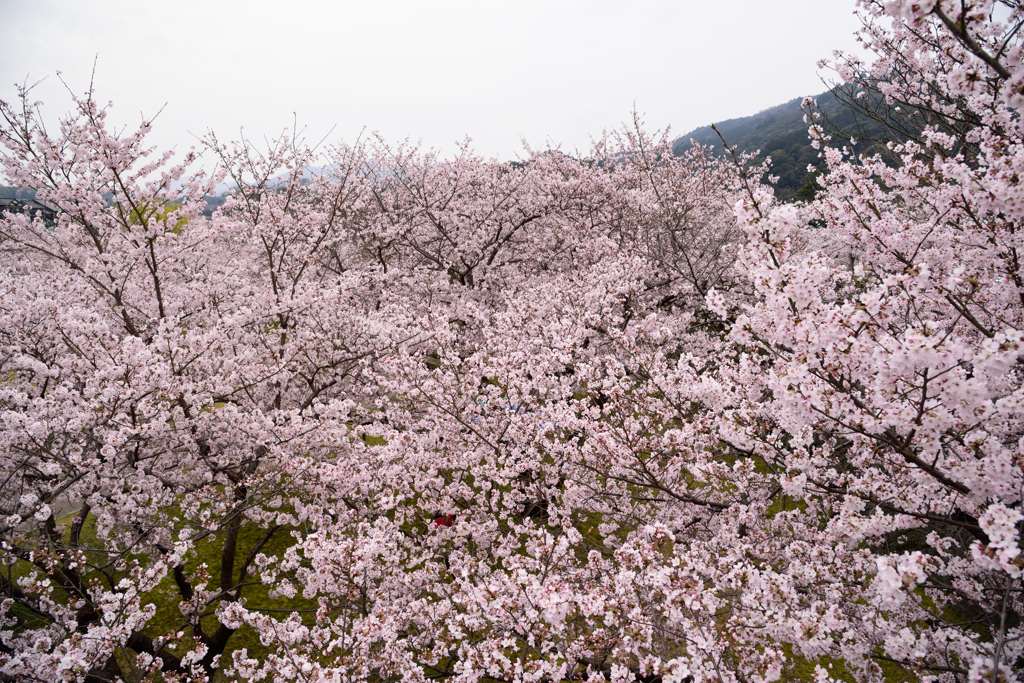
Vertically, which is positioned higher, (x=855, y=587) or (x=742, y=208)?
(x=742, y=208)

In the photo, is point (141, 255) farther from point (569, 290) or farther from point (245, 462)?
point (569, 290)

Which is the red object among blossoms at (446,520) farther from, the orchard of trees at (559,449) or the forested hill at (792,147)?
the forested hill at (792,147)

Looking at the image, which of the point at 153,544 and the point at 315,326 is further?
the point at 315,326

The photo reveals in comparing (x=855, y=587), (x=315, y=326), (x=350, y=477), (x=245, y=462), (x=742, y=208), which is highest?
(x=315, y=326)

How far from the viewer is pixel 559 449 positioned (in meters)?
6.98

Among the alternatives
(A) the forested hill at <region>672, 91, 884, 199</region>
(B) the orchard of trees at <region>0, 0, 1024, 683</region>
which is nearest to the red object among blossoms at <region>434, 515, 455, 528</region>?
(B) the orchard of trees at <region>0, 0, 1024, 683</region>

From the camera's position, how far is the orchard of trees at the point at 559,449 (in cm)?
334

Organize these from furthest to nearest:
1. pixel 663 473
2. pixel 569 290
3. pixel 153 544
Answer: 1. pixel 569 290
2. pixel 153 544
3. pixel 663 473

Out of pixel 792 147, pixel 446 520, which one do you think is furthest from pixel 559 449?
pixel 792 147

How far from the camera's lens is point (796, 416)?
3.67 metres

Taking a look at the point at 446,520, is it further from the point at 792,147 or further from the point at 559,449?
the point at 792,147

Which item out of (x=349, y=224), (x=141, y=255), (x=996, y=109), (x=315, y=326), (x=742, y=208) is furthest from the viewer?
(x=349, y=224)

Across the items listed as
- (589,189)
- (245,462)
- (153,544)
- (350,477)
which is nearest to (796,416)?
(350,477)

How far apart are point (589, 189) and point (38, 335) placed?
15281mm
